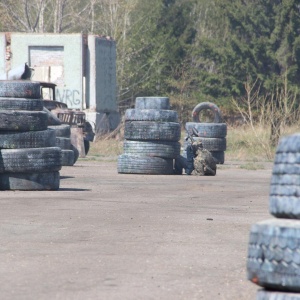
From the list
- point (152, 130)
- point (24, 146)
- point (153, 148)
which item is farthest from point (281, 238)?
point (153, 148)

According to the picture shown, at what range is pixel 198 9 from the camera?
66.5 metres

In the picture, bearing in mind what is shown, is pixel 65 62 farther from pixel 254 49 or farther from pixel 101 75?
pixel 254 49

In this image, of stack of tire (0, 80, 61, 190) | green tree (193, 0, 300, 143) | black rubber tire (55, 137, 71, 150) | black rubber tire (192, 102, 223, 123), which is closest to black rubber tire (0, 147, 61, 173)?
stack of tire (0, 80, 61, 190)

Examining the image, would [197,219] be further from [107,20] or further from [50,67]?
[107,20]

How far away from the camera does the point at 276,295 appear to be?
15.8ft

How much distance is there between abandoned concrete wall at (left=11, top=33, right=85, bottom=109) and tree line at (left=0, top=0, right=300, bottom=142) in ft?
32.4

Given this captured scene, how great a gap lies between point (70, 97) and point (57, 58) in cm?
157

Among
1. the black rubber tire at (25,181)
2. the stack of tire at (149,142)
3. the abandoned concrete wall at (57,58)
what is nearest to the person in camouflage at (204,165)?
the stack of tire at (149,142)

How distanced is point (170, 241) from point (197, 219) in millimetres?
1980

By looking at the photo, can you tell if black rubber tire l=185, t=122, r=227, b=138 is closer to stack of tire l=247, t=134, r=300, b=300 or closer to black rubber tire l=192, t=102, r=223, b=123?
black rubber tire l=192, t=102, r=223, b=123

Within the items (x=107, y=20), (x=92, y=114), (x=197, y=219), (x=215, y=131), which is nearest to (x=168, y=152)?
(x=215, y=131)

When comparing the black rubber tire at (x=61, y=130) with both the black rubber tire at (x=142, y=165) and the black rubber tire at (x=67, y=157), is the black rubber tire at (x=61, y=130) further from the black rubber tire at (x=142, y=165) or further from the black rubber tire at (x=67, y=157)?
the black rubber tire at (x=142, y=165)

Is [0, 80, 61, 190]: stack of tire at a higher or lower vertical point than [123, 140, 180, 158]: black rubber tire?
higher

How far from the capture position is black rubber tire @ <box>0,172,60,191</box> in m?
13.9
